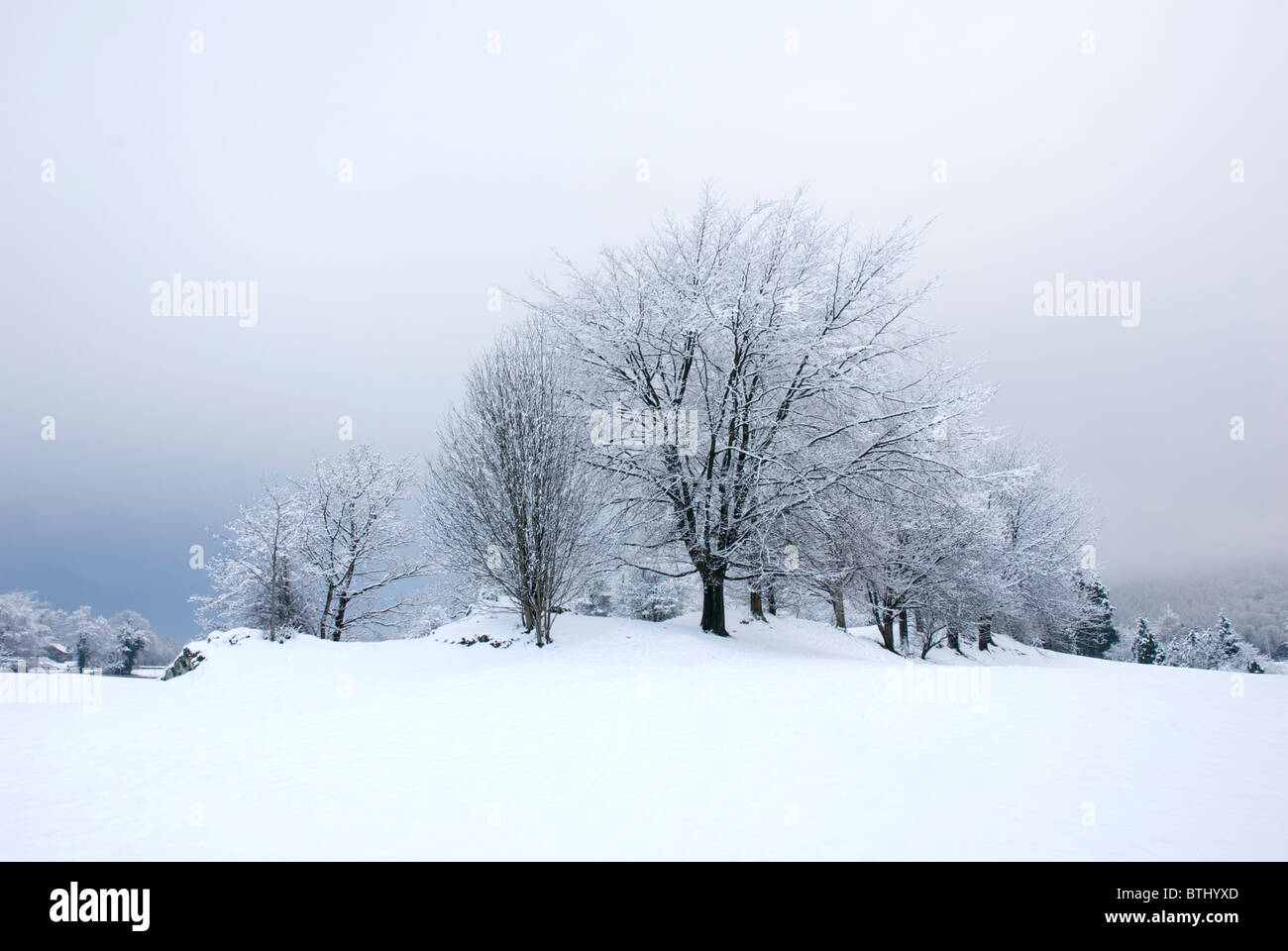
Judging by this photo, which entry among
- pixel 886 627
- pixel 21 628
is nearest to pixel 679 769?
pixel 886 627

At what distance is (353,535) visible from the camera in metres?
29.5

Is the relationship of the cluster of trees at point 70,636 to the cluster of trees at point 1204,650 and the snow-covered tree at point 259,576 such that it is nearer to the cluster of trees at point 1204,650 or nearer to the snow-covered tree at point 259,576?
the snow-covered tree at point 259,576

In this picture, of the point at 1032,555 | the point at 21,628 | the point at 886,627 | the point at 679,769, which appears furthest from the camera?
the point at 21,628

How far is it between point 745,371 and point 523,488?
642 centimetres

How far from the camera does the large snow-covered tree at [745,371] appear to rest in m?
13.7

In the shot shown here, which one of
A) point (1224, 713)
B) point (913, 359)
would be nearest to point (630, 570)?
point (913, 359)

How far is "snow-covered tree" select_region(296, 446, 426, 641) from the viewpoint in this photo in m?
28.7

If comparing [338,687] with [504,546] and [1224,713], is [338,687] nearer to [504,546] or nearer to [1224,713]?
[504,546]

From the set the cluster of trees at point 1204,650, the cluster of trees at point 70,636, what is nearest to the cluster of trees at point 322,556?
the cluster of trees at point 70,636

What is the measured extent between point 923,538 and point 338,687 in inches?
828

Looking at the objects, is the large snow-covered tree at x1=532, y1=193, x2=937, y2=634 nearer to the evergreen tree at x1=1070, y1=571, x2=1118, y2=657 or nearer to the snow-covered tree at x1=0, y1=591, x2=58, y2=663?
the evergreen tree at x1=1070, y1=571, x2=1118, y2=657

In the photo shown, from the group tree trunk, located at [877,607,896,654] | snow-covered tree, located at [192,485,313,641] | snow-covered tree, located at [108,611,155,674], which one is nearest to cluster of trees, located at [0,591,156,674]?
snow-covered tree, located at [108,611,155,674]

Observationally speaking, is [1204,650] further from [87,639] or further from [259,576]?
[87,639]
